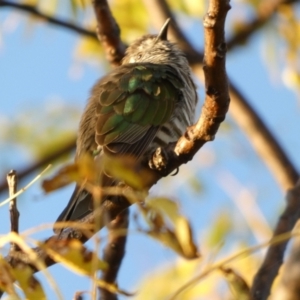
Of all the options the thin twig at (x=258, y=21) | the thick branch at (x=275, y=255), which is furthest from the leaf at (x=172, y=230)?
the thin twig at (x=258, y=21)

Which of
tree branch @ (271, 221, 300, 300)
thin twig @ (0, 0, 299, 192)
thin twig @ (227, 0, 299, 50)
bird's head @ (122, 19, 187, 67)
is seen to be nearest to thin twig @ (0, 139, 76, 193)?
thin twig @ (0, 0, 299, 192)

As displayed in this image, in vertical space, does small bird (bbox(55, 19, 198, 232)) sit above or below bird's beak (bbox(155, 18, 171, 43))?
A: below

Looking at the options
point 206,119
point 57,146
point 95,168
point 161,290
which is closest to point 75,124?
point 57,146

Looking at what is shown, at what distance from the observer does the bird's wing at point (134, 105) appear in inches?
190

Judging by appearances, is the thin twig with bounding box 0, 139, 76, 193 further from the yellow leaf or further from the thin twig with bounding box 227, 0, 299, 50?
the yellow leaf

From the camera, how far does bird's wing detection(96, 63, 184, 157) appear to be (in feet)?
15.9

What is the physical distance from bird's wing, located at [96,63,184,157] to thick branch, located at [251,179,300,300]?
94 centimetres

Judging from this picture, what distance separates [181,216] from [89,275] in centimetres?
38

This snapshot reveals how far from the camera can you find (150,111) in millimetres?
5223

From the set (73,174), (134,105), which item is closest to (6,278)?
(73,174)

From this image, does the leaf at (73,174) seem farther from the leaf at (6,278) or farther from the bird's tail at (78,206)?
the bird's tail at (78,206)

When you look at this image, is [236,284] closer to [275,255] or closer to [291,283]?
[291,283]

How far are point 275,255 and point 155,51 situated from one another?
10.8 ft

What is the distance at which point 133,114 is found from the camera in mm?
5133
